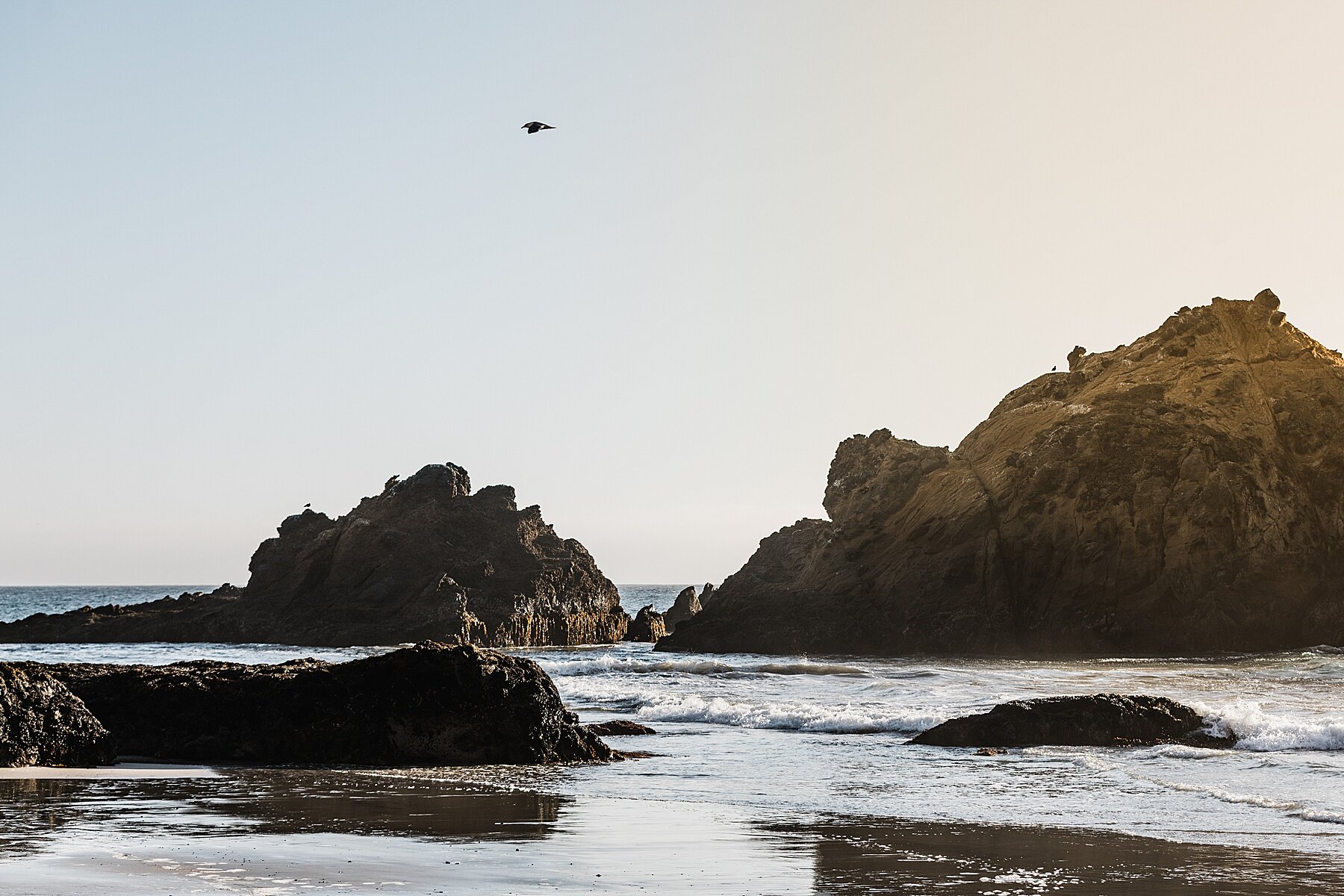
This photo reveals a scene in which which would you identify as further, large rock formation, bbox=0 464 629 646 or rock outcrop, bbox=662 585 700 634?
rock outcrop, bbox=662 585 700 634

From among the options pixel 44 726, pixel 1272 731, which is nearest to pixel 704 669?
pixel 1272 731

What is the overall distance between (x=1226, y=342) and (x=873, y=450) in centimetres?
1645

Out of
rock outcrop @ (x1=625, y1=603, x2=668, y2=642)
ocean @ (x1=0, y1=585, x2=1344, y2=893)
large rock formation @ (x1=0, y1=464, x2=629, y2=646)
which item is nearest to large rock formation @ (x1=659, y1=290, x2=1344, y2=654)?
large rock formation @ (x1=0, y1=464, x2=629, y2=646)

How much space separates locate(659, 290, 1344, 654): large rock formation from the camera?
162 feet

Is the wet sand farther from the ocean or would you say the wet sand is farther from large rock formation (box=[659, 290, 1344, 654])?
large rock formation (box=[659, 290, 1344, 654])

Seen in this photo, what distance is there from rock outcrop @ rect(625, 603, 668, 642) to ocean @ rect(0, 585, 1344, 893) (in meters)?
52.6

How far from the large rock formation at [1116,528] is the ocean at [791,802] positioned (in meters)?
23.6

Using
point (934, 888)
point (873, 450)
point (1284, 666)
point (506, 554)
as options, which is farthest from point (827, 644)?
point (934, 888)

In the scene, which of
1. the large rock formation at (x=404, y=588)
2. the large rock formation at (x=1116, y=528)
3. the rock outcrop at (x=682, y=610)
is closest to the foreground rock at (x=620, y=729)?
the large rock formation at (x=1116, y=528)

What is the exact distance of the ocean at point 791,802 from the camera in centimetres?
999

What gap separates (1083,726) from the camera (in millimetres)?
19312

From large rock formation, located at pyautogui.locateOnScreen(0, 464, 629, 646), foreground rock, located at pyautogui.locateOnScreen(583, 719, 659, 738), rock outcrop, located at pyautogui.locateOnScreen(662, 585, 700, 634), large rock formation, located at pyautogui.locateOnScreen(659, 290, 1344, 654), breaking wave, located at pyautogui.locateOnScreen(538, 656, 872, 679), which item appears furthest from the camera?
rock outcrop, located at pyautogui.locateOnScreen(662, 585, 700, 634)

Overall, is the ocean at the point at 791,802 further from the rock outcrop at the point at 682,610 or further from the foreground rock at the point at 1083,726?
the rock outcrop at the point at 682,610

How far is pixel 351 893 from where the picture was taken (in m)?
8.45
